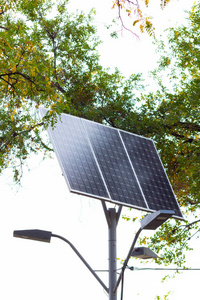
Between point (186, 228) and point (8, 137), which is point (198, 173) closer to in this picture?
point (186, 228)

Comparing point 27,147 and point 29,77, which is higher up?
point 27,147

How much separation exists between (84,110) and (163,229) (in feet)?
15.7

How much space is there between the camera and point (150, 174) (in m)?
10.4

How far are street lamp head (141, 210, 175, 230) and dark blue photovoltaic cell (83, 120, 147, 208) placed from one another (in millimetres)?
1320

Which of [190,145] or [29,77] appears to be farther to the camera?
[190,145]

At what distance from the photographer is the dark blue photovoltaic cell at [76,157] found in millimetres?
8328

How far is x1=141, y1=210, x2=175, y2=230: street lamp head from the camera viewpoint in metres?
6.96

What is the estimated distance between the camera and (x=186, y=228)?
1633 cm

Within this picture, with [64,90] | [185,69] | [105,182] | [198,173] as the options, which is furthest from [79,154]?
[185,69]

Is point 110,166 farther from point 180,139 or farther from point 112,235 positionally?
point 180,139

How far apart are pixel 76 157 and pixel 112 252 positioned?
1.87 meters

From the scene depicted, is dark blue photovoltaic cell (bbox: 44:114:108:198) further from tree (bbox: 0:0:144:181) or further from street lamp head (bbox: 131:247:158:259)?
tree (bbox: 0:0:144:181)

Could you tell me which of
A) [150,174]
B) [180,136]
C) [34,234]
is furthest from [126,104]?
[34,234]

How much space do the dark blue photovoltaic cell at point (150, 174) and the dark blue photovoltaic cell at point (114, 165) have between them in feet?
0.74
